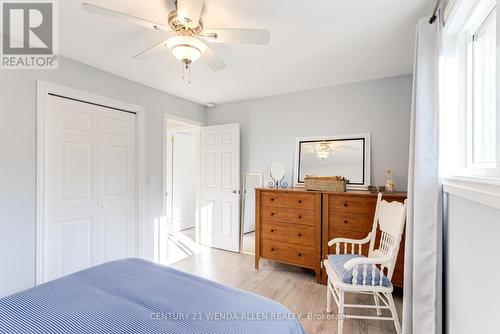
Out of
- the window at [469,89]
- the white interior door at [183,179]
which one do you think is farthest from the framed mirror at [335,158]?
the white interior door at [183,179]

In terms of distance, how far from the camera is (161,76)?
9.04 feet

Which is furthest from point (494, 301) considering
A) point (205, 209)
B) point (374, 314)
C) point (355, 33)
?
point (205, 209)

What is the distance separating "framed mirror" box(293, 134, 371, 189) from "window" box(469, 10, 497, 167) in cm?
152

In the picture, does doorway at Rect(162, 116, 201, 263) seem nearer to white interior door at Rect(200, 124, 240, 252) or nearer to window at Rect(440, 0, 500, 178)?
white interior door at Rect(200, 124, 240, 252)

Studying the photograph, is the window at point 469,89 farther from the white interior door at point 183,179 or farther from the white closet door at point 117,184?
the white interior door at point 183,179

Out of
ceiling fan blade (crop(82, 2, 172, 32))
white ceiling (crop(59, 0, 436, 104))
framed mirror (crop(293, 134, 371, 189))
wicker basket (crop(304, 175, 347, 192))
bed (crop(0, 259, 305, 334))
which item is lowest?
bed (crop(0, 259, 305, 334))

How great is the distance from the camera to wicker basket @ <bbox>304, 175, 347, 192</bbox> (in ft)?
8.45

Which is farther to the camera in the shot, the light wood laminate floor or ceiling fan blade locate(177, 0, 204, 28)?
the light wood laminate floor

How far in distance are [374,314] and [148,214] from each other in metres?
2.65

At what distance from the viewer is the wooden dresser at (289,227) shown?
267 centimetres

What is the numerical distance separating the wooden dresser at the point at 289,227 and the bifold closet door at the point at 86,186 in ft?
5.21

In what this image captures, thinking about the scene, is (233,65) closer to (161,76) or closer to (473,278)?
(161,76)

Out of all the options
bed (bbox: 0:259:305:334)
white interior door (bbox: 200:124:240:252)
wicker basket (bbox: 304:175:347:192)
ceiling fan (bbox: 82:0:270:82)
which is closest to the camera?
bed (bbox: 0:259:305:334)

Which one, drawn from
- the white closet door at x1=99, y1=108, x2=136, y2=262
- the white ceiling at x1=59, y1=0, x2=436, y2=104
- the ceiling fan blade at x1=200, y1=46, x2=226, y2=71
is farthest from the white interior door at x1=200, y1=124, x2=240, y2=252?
the ceiling fan blade at x1=200, y1=46, x2=226, y2=71
